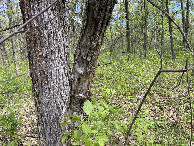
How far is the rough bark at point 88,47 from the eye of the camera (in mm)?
1141

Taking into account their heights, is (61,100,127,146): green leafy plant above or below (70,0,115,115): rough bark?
below

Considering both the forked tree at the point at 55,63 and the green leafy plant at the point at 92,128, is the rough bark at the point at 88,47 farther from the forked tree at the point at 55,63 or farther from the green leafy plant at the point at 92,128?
the green leafy plant at the point at 92,128

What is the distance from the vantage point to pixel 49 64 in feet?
4.91

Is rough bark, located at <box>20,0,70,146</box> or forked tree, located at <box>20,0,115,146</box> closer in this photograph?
forked tree, located at <box>20,0,115,146</box>

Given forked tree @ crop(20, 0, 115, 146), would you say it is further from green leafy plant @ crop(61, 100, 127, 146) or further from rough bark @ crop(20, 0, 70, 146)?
green leafy plant @ crop(61, 100, 127, 146)

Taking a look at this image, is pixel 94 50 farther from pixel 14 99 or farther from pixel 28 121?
pixel 14 99

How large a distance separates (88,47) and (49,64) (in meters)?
0.51

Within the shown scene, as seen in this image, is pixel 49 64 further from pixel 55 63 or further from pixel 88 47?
pixel 88 47

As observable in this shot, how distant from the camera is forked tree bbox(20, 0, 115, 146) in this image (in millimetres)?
1289

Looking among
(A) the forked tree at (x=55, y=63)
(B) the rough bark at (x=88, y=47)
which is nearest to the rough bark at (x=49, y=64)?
(A) the forked tree at (x=55, y=63)

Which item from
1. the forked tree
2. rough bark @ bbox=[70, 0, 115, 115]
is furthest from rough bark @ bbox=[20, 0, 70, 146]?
rough bark @ bbox=[70, 0, 115, 115]

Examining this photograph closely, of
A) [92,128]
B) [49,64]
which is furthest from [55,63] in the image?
[92,128]

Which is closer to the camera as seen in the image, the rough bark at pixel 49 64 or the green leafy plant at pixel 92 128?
the green leafy plant at pixel 92 128

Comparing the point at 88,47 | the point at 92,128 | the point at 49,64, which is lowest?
the point at 92,128
